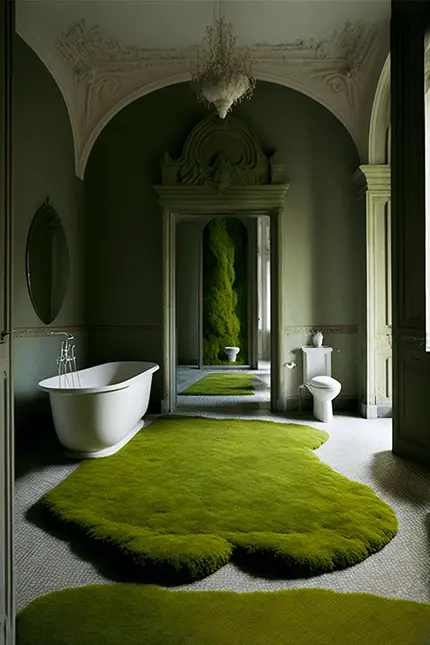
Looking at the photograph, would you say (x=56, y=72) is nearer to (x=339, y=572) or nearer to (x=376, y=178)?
(x=376, y=178)

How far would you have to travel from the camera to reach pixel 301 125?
5480 millimetres

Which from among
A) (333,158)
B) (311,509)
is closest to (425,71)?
(333,158)

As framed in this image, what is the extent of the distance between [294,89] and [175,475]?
4462mm

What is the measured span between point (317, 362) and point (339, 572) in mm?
3473

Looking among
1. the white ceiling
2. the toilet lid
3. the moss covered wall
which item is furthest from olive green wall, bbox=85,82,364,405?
the moss covered wall

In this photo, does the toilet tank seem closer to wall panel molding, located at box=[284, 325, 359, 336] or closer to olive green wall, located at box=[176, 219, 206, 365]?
wall panel molding, located at box=[284, 325, 359, 336]

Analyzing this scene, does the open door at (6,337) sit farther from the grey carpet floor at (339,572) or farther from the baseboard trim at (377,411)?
the baseboard trim at (377,411)

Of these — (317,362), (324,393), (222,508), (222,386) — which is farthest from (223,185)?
(222,508)

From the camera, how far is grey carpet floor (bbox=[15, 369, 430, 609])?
198 cm

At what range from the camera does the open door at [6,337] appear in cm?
152

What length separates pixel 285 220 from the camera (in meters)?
5.52

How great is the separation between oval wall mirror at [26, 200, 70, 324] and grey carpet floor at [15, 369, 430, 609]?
1.31m

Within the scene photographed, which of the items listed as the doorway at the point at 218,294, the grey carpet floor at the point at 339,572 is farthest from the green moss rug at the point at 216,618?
the doorway at the point at 218,294

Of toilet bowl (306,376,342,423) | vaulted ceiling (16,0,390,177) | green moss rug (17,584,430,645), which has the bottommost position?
green moss rug (17,584,430,645)
